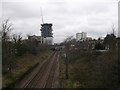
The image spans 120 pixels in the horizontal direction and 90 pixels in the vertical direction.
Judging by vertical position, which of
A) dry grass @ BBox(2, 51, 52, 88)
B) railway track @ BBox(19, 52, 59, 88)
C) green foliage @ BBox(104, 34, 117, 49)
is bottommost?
railway track @ BBox(19, 52, 59, 88)

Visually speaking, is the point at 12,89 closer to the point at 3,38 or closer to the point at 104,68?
the point at 104,68

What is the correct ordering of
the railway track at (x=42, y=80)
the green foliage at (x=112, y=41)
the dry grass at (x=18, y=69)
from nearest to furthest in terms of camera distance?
1. the railway track at (x=42, y=80)
2. the dry grass at (x=18, y=69)
3. the green foliage at (x=112, y=41)

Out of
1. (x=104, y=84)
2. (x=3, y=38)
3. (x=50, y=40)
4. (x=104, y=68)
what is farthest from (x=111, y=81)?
(x=50, y=40)

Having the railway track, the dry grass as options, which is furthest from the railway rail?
the dry grass

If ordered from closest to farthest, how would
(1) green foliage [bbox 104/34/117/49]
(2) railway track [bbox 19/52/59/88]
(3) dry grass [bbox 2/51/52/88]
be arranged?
(2) railway track [bbox 19/52/59/88] → (3) dry grass [bbox 2/51/52/88] → (1) green foliage [bbox 104/34/117/49]

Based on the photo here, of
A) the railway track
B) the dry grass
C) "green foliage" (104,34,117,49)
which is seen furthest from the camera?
"green foliage" (104,34,117,49)

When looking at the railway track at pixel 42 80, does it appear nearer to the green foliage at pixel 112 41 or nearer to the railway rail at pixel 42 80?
the railway rail at pixel 42 80

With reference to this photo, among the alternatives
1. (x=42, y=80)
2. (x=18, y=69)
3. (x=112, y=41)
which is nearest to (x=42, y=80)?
(x=42, y=80)

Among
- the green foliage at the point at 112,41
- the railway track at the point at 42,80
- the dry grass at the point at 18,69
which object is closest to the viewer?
the railway track at the point at 42,80

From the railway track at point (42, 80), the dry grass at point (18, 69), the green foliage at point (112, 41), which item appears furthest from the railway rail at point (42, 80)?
the green foliage at point (112, 41)

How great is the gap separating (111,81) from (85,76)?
18.7 ft

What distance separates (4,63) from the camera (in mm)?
32781

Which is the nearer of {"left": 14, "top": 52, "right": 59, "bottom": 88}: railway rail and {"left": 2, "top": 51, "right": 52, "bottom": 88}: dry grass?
{"left": 14, "top": 52, "right": 59, "bottom": 88}: railway rail

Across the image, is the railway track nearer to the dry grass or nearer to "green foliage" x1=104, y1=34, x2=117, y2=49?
the dry grass
